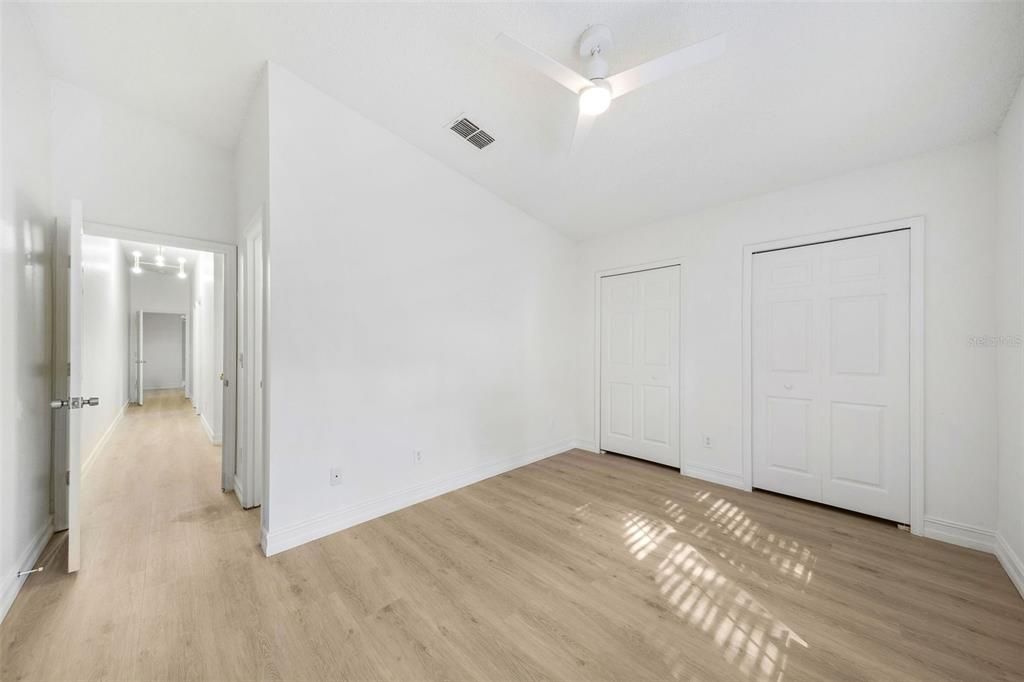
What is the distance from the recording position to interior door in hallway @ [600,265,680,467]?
3865 millimetres

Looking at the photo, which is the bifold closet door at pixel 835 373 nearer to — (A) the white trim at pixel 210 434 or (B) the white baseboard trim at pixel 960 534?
(B) the white baseboard trim at pixel 960 534

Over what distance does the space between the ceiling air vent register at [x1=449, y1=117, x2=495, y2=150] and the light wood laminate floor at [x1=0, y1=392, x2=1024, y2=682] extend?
282 centimetres

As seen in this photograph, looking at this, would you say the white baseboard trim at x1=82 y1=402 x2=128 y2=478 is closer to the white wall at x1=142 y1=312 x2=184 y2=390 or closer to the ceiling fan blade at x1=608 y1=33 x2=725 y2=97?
the white wall at x1=142 y1=312 x2=184 y2=390

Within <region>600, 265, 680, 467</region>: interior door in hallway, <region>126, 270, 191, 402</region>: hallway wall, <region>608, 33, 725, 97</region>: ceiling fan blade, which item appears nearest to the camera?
<region>608, 33, 725, 97</region>: ceiling fan blade

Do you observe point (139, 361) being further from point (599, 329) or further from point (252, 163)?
point (599, 329)

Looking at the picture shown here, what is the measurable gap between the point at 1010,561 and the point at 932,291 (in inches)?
62.4

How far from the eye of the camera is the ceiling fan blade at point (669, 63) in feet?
5.64

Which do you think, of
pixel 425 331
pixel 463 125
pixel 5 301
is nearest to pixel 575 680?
pixel 425 331

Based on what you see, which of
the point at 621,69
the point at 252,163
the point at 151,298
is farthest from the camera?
the point at 151,298

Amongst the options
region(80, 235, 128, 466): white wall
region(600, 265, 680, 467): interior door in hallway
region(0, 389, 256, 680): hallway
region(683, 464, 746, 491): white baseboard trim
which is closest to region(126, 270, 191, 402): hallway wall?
region(80, 235, 128, 466): white wall

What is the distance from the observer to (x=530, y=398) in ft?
13.5

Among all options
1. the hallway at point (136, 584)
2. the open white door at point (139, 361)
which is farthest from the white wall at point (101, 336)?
the open white door at point (139, 361)

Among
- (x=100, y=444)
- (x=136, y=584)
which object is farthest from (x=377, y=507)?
(x=100, y=444)

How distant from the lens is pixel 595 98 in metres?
1.99
